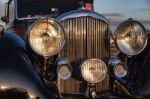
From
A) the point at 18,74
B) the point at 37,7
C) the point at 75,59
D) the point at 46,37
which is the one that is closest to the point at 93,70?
the point at 75,59

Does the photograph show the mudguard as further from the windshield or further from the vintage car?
the windshield

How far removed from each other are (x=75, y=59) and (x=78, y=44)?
0.60ft

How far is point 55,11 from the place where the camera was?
6.45 metres

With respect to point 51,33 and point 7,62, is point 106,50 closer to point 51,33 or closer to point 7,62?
point 51,33

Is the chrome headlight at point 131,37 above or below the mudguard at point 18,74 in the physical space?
above

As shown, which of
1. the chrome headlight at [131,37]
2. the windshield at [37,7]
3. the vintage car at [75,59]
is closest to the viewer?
the vintage car at [75,59]

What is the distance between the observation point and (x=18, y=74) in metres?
4.32

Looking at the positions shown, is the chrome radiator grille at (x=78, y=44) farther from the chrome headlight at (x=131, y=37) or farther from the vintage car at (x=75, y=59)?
the chrome headlight at (x=131, y=37)

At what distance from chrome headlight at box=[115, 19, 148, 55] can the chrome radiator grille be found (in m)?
0.29

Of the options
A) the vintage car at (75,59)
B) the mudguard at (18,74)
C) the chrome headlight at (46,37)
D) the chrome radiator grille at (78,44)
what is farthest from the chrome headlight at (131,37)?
the mudguard at (18,74)

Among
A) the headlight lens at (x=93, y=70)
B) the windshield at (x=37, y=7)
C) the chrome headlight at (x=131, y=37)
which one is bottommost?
the headlight lens at (x=93, y=70)

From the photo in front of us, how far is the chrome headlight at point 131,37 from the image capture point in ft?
16.8

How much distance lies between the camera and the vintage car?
4359 millimetres

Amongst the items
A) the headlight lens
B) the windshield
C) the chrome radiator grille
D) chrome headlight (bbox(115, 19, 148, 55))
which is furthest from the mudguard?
the windshield
